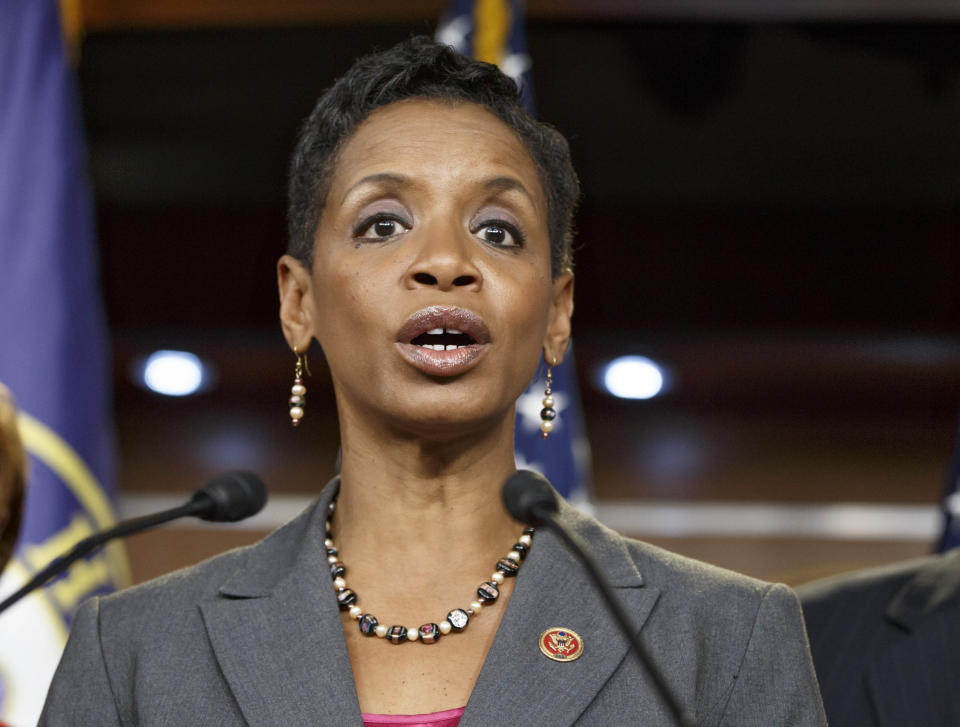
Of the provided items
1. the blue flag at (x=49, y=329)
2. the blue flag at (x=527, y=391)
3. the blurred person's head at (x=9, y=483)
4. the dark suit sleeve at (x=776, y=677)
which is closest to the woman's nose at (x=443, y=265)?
the dark suit sleeve at (x=776, y=677)

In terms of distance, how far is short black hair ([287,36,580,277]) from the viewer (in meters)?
1.46

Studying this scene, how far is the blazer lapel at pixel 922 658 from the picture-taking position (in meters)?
1.76

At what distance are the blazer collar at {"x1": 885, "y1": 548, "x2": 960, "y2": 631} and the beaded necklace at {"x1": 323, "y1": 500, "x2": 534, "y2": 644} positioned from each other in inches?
31.0

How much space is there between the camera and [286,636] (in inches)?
51.9

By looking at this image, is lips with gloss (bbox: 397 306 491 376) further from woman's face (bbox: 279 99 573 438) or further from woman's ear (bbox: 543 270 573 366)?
woman's ear (bbox: 543 270 573 366)

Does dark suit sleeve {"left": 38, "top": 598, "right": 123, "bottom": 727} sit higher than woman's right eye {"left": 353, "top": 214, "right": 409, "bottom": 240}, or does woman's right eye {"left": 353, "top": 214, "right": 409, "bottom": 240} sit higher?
woman's right eye {"left": 353, "top": 214, "right": 409, "bottom": 240}

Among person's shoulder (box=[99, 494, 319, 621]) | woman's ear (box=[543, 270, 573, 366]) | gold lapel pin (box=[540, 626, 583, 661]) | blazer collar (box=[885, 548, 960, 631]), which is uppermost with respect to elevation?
woman's ear (box=[543, 270, 573, 366])

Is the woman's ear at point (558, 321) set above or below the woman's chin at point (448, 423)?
above

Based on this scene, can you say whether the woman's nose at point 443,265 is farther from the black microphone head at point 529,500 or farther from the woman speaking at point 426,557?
the black microphone head at point 529,500

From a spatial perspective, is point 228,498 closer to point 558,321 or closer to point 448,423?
point 448,423

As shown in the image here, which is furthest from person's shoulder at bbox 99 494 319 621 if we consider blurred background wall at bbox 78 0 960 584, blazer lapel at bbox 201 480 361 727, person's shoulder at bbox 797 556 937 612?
blurred background wall at bbox 78 0 960 584

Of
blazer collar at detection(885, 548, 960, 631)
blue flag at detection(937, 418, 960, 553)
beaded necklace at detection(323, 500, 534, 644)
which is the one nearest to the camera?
beaded necklace at detection(323, 500, 534, 644)

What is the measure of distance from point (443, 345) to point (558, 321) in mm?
259

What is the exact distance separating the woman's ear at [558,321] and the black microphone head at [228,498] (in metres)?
0.46
